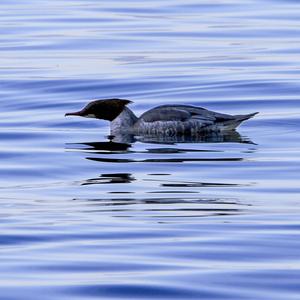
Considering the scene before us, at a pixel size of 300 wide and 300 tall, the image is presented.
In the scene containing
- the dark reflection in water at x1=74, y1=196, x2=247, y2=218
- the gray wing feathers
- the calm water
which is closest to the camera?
the calm water

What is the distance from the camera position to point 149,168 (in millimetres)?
15359

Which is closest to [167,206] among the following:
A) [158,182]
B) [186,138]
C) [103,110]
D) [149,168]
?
[158,182]

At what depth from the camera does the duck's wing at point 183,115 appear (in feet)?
58.9

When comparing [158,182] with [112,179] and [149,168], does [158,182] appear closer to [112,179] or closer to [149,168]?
[112,179]

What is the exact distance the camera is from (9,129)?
18438 mm

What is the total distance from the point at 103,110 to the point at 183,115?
1.13 meters

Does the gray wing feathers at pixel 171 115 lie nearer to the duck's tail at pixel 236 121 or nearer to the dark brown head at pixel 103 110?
the duck's tail at pixel 236 121

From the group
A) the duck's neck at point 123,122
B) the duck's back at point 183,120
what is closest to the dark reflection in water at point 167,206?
the duck's back at point 183,120

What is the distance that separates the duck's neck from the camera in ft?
60.6

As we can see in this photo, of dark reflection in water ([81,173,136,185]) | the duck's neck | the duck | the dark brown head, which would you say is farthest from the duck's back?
dark reflection in water ([81,173,136,185])

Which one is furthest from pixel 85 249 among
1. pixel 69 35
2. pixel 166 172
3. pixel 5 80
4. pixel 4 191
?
pixel 69 35

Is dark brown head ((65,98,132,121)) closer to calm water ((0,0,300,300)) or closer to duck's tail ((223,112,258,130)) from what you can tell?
calm water ((0,0,300,300))

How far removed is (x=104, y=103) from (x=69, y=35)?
9716 mm

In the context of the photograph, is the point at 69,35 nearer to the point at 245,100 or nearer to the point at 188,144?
the point at 245,100
